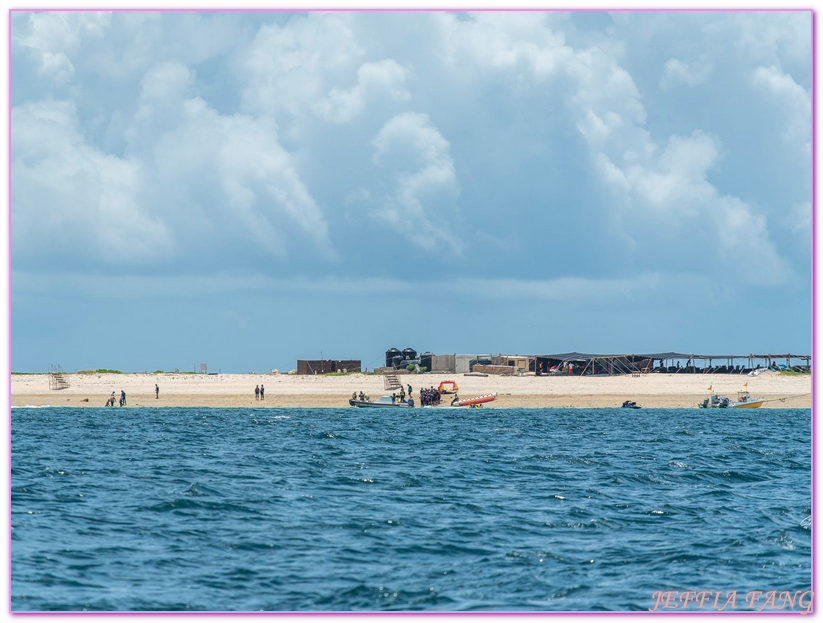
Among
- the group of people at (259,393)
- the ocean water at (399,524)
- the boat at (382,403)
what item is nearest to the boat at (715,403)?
the boat at (382,403)

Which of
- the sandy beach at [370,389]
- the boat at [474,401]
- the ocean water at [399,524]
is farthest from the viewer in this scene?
the sandy beach at [370,389]

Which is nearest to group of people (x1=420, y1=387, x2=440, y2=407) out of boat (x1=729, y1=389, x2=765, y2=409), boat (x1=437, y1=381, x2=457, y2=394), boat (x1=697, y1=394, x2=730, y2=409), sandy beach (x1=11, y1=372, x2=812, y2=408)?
boat (x1=437, y1=381, x2=457, y2=394)

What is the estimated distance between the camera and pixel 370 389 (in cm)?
11662

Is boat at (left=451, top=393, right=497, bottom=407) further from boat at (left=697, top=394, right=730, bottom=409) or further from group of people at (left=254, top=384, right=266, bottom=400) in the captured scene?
boat at (left=697, top=394, right=730, bottom=409)

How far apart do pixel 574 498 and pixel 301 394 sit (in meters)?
81.7

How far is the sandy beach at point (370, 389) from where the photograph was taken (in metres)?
105

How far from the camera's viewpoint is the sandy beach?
105 meters

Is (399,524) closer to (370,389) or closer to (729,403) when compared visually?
(729,403)

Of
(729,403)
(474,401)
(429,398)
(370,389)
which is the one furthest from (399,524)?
(370,389)

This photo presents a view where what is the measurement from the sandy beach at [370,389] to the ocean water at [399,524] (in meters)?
51.3

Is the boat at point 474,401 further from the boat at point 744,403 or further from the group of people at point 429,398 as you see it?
the boat at point 744,403

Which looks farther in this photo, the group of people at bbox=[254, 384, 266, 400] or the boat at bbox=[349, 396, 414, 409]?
the group of people at bbox=[254, 384, 266, 400]

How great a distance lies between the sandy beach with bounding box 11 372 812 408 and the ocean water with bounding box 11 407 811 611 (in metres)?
51.3

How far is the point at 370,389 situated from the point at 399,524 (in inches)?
3538
